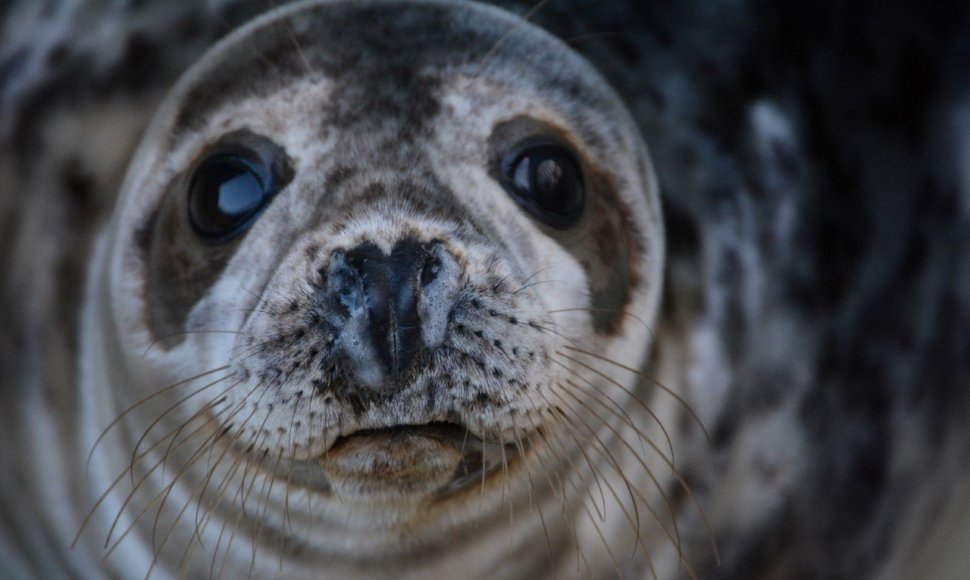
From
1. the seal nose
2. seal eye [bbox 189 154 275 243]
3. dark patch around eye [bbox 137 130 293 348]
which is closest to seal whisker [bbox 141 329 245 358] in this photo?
dark patch around eye [bbox 137 130 293 348]

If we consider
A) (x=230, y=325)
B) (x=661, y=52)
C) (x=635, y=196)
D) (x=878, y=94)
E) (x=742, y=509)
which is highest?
(x=661, y=52)

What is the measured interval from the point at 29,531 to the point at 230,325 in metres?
0.75

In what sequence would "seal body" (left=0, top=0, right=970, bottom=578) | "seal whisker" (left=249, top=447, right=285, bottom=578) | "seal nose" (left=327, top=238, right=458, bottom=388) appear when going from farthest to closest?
"seal whisker" (left=249, top=447, right=285, bottom=578), "seal body" (left=0, top=0, right=970, bottom=578), "seal nose" (left=327, top=238, right=458, bottom=388)

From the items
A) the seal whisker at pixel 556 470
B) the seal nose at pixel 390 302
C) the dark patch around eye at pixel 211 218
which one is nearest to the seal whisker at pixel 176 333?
the dark patch around eye at pixel 211 218

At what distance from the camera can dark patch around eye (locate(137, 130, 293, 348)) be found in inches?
63.7

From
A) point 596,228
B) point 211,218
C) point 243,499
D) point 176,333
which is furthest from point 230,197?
point 596,228

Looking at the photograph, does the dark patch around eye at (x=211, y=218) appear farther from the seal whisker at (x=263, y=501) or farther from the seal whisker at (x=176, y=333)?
the seal whisker at (x=263, y=501)

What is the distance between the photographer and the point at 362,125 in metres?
1.60

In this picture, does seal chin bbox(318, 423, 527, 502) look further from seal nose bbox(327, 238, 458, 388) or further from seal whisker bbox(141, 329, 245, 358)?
seal whisker bbox(141, 329, 245, 358)

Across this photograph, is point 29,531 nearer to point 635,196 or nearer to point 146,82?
point 146,82

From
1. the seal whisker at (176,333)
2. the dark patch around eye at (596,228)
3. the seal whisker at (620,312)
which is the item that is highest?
the dark patch around eye at (596,228)

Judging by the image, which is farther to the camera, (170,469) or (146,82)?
(146,82)

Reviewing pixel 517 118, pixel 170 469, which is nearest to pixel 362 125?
pixel 517 118

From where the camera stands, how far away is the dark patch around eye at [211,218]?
1619 millimetres
